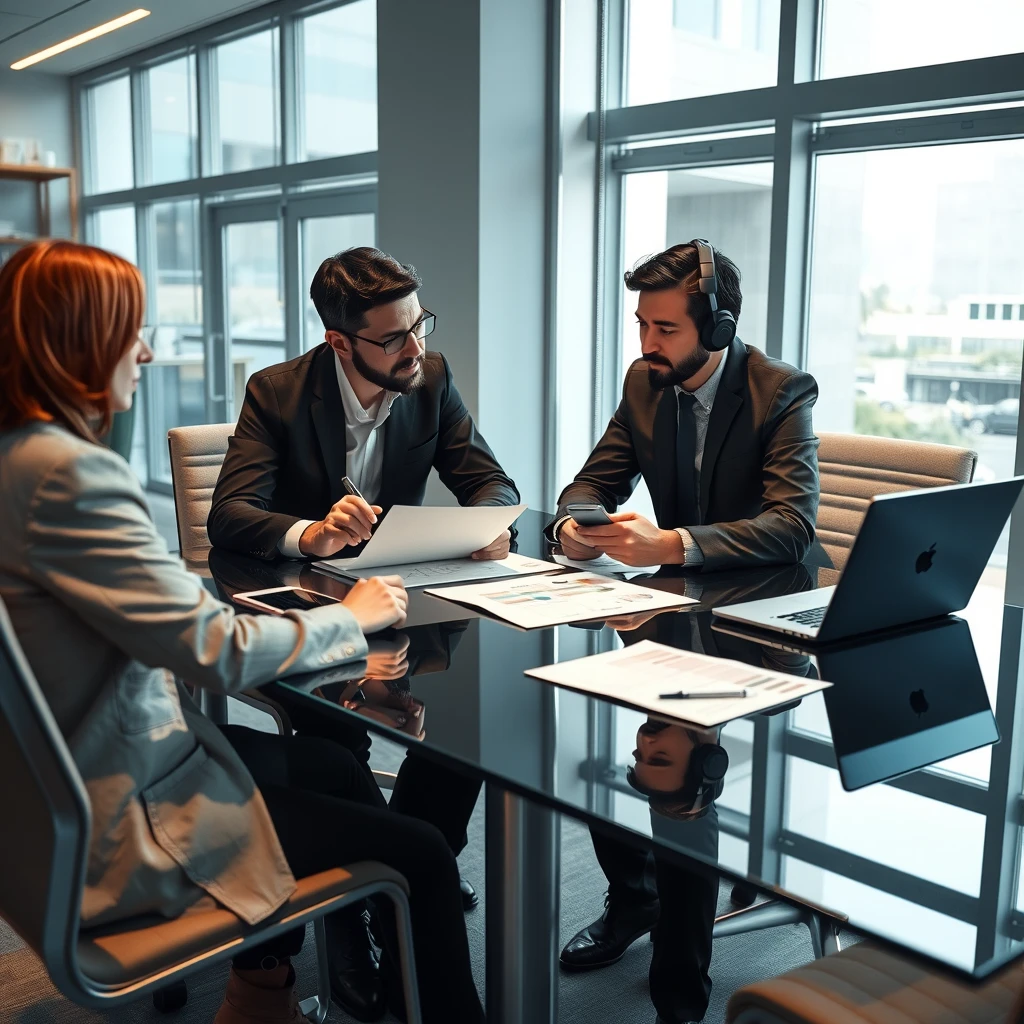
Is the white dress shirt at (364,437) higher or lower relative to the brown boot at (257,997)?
higher

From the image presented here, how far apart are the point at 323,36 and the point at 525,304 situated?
2.30 m

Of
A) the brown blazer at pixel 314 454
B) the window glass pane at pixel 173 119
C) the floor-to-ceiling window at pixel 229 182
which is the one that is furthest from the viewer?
the window glass pane at pixel 173 119

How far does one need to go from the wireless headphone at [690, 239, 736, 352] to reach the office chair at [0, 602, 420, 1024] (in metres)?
1.31

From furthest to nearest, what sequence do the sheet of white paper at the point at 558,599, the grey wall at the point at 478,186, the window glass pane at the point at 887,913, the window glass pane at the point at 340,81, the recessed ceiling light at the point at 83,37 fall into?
the recessed ceiling light at the point at 83,37, the window glass pane at the point at 340,81, the grey wall at the point at 478,186, the sheet of white paper at the point at 558,599, the window glass pane at the point at 887,913

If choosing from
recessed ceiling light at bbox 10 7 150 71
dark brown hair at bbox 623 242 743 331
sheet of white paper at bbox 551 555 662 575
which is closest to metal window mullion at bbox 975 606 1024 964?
sheet of white paper at bbox 551 555 662 575

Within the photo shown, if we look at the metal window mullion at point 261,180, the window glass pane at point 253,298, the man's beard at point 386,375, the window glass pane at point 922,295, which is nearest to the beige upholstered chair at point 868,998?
the man's beard at point 386,375

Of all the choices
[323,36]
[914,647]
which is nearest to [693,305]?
[914,647]

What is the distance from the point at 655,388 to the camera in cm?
235

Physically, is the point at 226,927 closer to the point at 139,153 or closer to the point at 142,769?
the point at 142,769

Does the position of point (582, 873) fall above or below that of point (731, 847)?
below

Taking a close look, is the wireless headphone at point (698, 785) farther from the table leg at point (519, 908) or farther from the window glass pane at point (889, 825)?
the table leg at point (519, 908)

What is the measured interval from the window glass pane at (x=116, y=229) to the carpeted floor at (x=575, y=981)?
6.22 metres

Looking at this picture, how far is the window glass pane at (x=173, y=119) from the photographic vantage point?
680 centimetres

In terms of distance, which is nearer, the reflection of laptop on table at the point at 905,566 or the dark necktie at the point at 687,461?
the reflection of laptop on table at the point at 905,566
